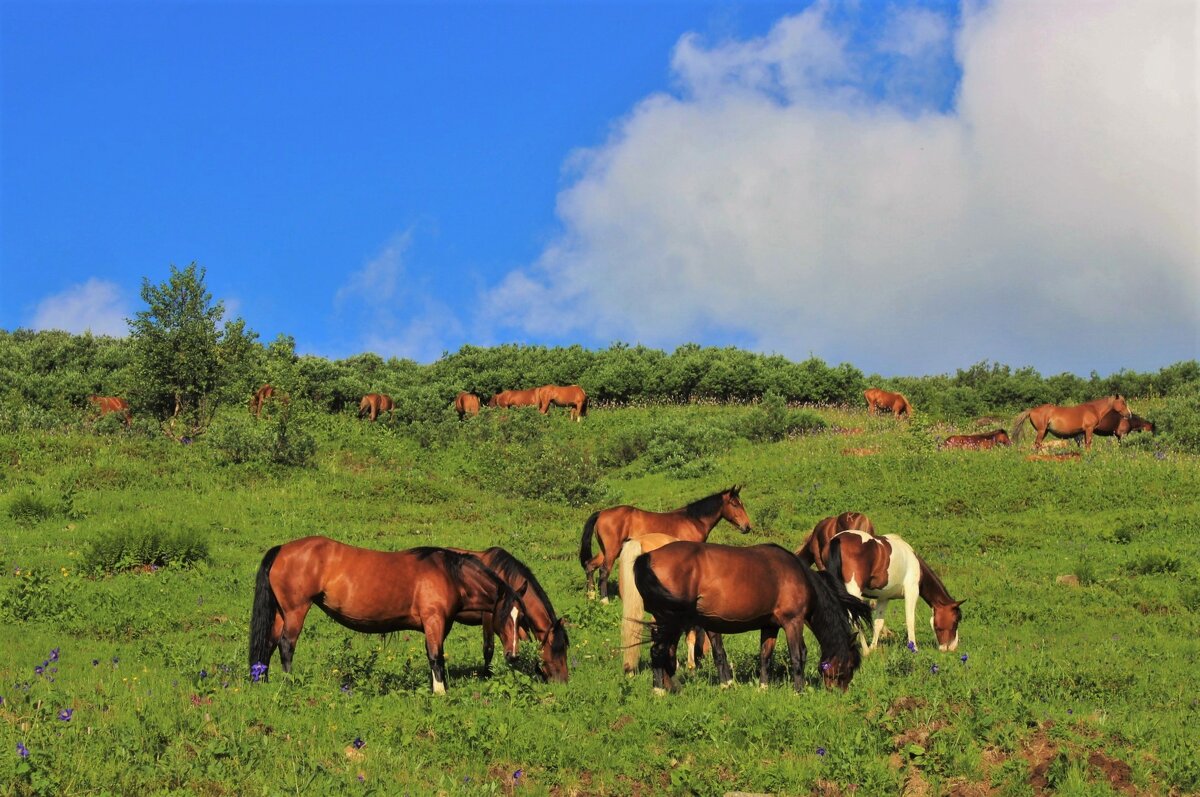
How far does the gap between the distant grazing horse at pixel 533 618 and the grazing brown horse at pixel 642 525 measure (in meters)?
6.05

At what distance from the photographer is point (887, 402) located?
47.5 meters

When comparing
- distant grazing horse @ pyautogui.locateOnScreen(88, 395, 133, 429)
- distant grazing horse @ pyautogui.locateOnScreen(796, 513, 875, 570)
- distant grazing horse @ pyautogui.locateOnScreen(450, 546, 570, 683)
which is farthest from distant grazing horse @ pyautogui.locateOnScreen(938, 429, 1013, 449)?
distant grazing horse @ pyautogui.locateOnScreen(88, 395, 133, 429)

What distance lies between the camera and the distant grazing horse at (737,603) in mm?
11039

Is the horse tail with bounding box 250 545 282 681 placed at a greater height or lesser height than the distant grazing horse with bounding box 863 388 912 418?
lesser

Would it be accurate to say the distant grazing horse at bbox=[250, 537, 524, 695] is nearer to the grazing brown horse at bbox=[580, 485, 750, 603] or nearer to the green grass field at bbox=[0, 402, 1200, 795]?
the green grass field at bbox=[0, 402, 1200, 795]

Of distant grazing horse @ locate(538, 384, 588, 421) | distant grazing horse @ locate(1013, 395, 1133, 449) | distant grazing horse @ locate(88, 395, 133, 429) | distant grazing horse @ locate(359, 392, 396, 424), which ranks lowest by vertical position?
distant grazing horse @ locate(1013, 395, 1133, 449)

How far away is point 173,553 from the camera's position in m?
19.5

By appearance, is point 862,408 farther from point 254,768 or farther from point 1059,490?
point 254,768

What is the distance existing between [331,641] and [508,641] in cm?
408

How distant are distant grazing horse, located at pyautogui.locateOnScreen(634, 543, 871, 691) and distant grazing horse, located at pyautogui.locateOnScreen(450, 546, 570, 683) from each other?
1.01m

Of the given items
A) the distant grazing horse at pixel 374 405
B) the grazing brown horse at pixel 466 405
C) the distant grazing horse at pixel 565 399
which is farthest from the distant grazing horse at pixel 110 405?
the distant grazing horse at pixel 565 399

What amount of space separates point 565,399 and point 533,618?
33477mm

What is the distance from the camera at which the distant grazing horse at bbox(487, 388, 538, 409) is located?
45.8m

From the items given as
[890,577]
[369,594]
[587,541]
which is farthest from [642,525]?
[369,594]
